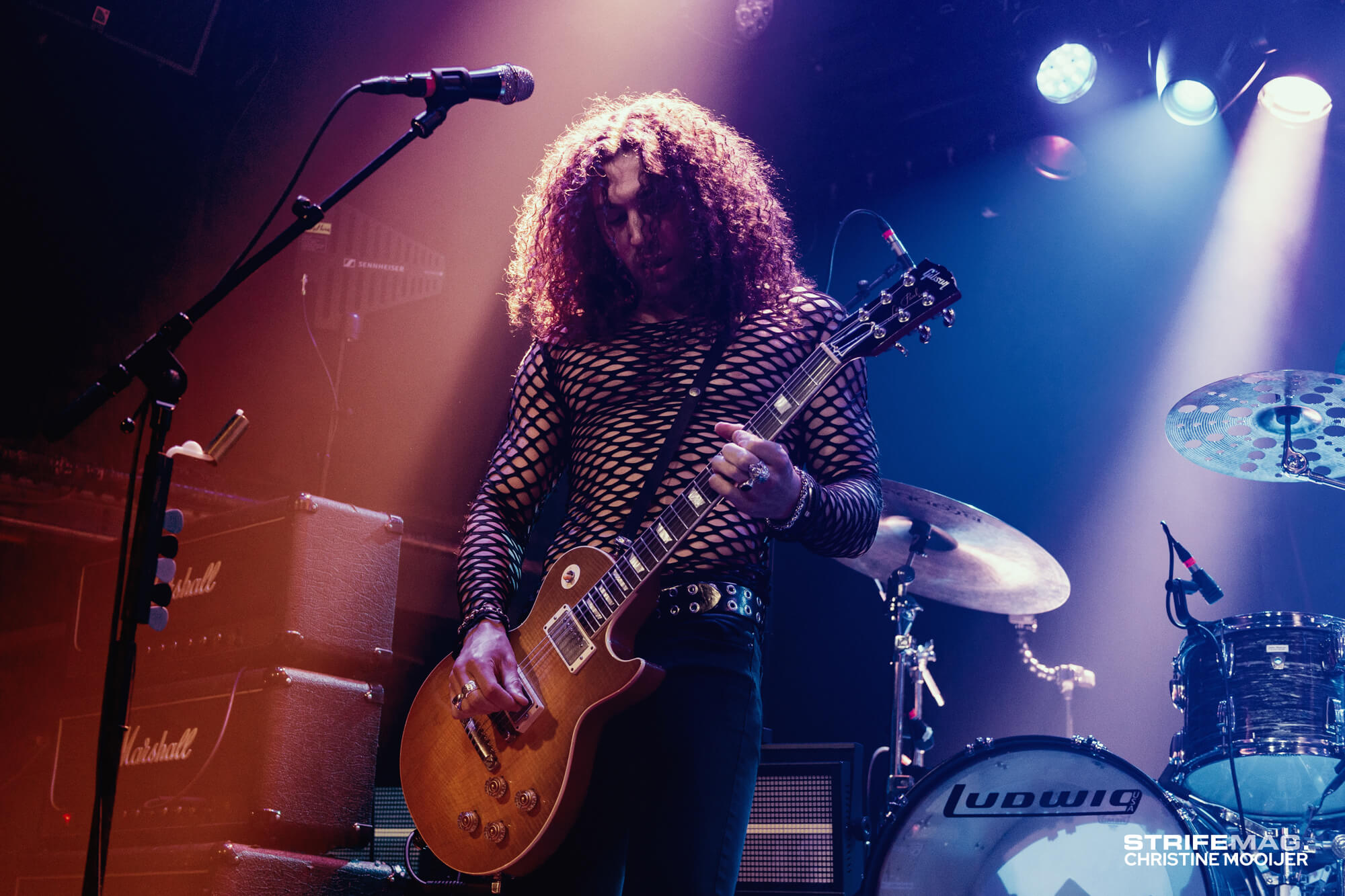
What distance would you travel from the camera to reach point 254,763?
2629mm

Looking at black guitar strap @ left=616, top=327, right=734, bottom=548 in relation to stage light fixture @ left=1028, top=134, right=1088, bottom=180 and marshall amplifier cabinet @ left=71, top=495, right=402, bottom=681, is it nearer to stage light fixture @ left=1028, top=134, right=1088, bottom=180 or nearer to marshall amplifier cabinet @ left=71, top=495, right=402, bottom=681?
marshall amplifier cabinet @ left=71, top=495, right=402, bottom=681

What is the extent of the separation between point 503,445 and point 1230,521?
4.44 metres

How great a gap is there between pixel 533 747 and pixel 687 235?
1.10 metres

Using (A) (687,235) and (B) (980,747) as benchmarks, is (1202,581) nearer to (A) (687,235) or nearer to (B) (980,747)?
(B) (980,747)

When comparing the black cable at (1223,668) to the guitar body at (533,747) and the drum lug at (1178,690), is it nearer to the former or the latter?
the drum lug at (1178,690)

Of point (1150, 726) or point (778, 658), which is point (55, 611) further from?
point (1150, 726)

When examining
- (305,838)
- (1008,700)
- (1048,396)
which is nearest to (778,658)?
(1008,700)

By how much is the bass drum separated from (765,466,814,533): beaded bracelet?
1.91 m

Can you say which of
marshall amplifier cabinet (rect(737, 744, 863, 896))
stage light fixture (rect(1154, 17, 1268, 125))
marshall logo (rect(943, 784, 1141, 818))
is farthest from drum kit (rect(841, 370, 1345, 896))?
stage light fixture (rect(1154, 17, 1268, 125))

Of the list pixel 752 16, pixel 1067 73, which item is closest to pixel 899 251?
pixel 752 16

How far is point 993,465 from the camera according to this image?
18.8 feet

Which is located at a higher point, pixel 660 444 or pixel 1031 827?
pixel 660 444

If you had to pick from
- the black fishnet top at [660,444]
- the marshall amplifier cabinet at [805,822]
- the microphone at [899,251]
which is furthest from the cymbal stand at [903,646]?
the black fishnet top at [660,444]

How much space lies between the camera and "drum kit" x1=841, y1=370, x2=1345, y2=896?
10.6 ft
